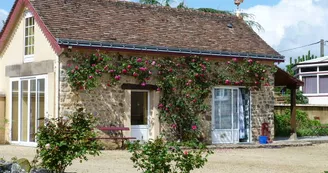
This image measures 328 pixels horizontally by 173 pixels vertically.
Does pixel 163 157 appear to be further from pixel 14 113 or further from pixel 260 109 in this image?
pixel 260 109

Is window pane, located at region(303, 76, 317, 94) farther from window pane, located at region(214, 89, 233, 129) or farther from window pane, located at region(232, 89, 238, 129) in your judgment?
window pane, located at region(214, 89, 233, 129)

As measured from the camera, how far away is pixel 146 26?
22.2 meters

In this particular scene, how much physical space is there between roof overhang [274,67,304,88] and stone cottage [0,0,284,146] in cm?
91

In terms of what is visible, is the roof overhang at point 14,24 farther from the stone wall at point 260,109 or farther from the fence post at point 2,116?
the stone wall at point 260,109

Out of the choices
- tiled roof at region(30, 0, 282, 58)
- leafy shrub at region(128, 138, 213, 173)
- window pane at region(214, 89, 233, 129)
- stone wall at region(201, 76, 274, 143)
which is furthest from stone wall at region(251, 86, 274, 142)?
leafy shrub at region(128, 138, 213, 173)

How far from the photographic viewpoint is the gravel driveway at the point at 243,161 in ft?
46.5

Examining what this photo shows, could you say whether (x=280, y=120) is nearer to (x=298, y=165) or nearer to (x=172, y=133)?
(x=172, y=133)

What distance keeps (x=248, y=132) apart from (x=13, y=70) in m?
8.62

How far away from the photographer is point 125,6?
75.3ft

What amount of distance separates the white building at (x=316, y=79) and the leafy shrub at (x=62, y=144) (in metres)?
28.5

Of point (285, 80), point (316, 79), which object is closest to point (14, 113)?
point (285, 80)

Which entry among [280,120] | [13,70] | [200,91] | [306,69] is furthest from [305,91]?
[13,70]

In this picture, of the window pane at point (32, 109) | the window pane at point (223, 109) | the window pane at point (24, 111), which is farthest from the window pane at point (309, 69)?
the window pane at point (32, 109)

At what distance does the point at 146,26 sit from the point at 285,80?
20.8ft
